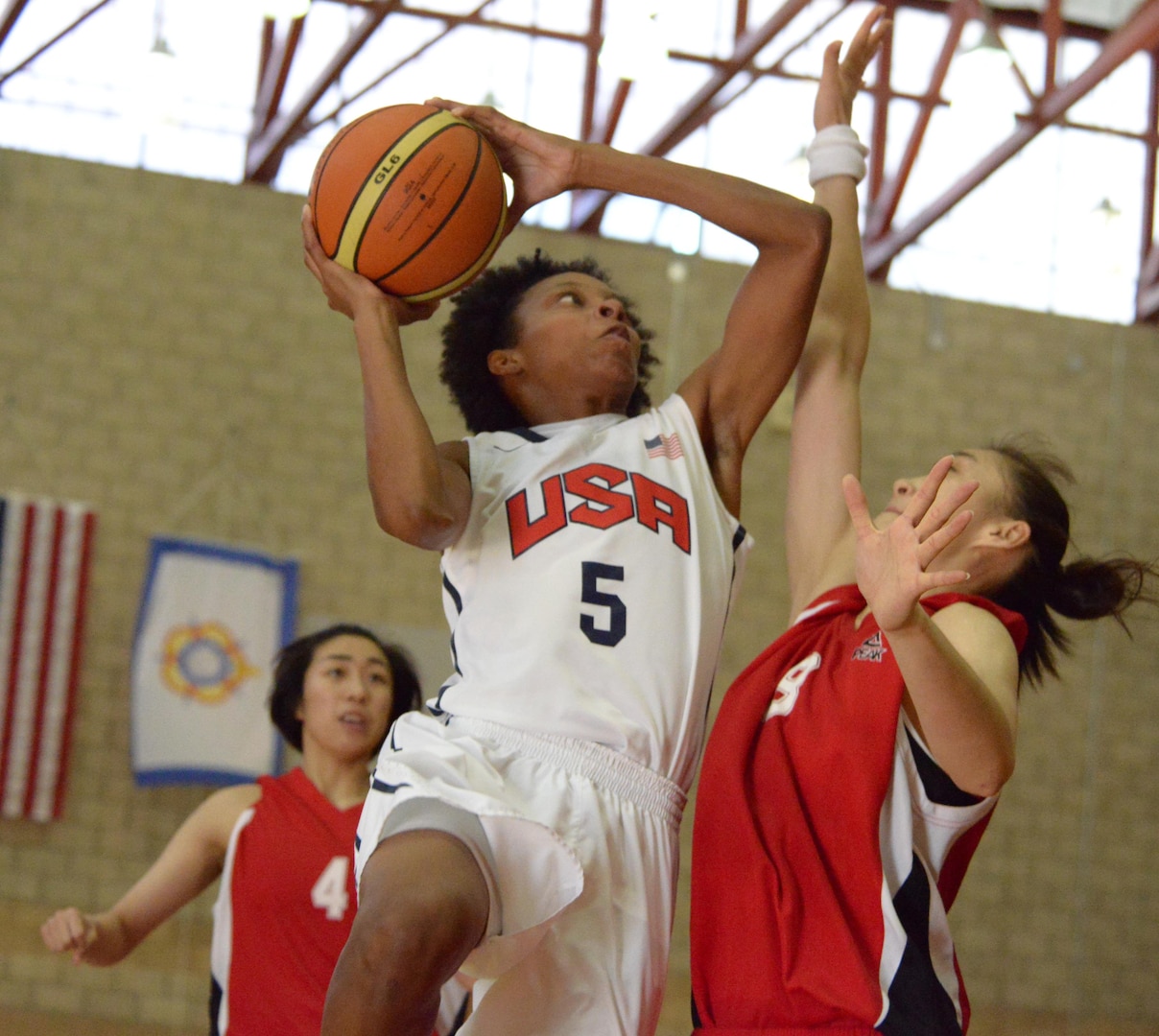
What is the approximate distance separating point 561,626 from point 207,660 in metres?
6.34

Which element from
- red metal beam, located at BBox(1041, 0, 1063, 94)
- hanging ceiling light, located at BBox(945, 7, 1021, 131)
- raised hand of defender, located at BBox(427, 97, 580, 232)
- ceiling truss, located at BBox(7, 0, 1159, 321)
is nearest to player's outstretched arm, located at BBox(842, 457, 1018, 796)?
raised hand of defender, located at BBox(427, 97, 580, 232)

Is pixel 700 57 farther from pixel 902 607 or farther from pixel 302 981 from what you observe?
pixel 902 607

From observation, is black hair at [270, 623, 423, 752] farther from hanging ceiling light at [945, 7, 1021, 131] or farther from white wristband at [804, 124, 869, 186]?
hanging ceiling light at [945, 7, 1021, 131]

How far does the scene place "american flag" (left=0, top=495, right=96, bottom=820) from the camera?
7934mm

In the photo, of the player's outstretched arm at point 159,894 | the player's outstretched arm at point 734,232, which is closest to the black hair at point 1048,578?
the player's outstretched arm at point 734,232

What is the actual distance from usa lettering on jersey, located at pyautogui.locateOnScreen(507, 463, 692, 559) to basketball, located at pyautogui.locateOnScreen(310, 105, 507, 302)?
0.37m

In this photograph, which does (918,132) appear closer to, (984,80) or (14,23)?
(984,80)

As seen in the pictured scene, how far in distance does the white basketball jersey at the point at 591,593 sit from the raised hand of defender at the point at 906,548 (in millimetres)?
417

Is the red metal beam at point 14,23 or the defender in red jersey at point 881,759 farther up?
the red metal beam at point 14,23

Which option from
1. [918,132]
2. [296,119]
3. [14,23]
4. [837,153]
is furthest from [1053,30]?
[14,23]

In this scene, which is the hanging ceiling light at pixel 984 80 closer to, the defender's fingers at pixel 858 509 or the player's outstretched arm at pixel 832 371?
the player's outstretched arm at pixel 832 371

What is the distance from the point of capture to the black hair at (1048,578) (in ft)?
8.09

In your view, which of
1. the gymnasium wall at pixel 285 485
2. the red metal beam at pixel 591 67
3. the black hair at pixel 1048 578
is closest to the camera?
the black hair at pixel 1048 578

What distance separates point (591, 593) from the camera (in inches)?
A: 86.6
